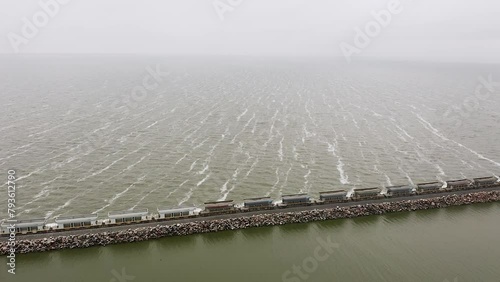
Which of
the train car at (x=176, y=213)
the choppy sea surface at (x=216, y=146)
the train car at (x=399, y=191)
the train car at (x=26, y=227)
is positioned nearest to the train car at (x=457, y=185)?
the choppy sea surface at (x=216, y=146)

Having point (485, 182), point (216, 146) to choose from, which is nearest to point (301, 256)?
point (216, 146)

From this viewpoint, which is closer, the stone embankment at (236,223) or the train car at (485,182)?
the stone embankment at (236,223)

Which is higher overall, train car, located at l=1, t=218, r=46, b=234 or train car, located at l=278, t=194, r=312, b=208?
train car, located at l=1, t=218, r=46, b=234

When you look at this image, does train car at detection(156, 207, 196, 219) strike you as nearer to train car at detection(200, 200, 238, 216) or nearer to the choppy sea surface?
train car at detection(200, 200, 238, 216)

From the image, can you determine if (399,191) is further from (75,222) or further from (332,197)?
(75,222)

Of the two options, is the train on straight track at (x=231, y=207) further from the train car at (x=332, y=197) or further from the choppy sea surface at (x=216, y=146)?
the choppy sea surface at (x=216, y=146)

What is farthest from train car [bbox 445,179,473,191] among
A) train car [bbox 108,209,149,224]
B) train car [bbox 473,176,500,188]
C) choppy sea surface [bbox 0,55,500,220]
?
train car [bbox 108,209,149,224]
